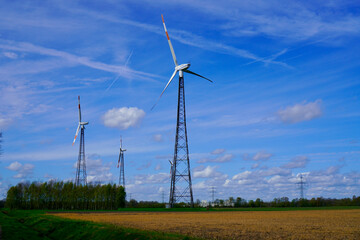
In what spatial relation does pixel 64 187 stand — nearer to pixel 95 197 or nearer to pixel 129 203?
pixel 95 197

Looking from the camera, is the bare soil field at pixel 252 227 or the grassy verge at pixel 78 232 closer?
the grassy verge at pixel 78 232

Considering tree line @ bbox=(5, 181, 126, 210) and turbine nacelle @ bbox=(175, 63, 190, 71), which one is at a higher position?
turbine nacelle @ bbox=(175, 63, 190, 71)

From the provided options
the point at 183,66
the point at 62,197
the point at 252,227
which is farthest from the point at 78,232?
the point at 62,197

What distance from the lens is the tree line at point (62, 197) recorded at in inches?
5974

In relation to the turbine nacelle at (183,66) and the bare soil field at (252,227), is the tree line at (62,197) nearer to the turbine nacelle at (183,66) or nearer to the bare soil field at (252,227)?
the turbine nacelle at (183,66)

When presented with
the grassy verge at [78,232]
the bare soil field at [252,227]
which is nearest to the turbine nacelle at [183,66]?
the bare soil field at [252,227]

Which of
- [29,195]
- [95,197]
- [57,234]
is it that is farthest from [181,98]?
[29,195]

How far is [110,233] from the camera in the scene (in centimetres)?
3922

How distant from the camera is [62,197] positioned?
506 feet

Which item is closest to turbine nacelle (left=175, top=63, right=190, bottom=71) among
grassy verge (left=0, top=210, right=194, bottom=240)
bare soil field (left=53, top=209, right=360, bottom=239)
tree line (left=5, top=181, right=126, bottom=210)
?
bare soil field (left=53, top=209, right=360, bottom=239)

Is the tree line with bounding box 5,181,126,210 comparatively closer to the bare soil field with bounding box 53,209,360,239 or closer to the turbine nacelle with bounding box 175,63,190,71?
the turbine nacelle with bounding box 175,63,190,71

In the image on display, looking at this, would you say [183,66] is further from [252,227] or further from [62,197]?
[62,197]

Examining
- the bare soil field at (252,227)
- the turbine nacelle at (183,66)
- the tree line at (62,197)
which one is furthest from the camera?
the tree line at (62,197)

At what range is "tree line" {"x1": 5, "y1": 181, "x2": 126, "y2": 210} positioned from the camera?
151750 mm
